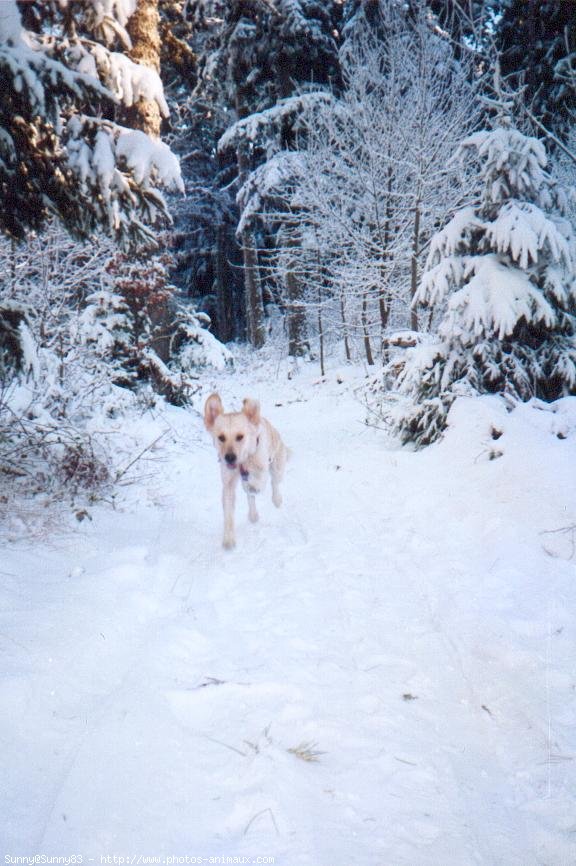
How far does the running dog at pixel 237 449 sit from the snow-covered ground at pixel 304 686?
14.3 inches

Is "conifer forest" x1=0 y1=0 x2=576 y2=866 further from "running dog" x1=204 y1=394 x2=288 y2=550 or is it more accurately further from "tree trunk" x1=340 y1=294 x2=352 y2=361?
"tree trunk" x1=340 y1=294 x2=352 y2=361

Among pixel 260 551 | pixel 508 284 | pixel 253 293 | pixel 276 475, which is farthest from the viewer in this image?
pixel 253 293

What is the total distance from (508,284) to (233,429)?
3.93 meters

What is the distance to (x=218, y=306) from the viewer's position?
88.4 feet

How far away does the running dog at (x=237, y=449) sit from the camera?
427 cm

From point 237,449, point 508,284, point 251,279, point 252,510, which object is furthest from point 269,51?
point 252,510

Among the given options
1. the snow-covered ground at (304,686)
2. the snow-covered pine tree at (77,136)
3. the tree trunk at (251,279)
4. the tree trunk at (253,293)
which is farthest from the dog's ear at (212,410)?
the tree trunk at (253,293)

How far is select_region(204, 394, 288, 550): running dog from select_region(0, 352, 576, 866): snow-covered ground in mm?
364

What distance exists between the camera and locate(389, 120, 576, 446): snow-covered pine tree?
19.2ft

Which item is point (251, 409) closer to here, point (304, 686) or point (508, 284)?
point (304, 686)

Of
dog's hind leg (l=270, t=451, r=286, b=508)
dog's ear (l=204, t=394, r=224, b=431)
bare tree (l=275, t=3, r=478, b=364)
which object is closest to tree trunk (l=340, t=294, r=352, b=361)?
bare tree (l=275, t=3, r=478, b=364)

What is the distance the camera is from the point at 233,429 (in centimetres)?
441

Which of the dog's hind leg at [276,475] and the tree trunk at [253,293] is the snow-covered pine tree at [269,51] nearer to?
the tree trunk at [253,293]

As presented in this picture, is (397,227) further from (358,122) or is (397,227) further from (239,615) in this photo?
(239,615)
